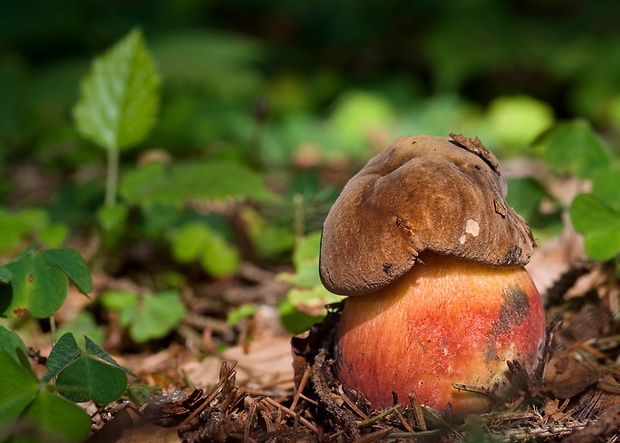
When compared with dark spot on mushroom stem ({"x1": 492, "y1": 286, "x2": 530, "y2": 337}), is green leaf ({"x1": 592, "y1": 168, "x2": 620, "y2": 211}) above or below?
above

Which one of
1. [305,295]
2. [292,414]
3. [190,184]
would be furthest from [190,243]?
[292,414]

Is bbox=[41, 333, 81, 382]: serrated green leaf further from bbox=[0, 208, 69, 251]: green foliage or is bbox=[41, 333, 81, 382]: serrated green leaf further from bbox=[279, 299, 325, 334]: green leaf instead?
bbox=[0, 208, 69, 251]: green foliage

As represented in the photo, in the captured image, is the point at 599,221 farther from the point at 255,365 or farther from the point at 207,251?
the point at 207,251

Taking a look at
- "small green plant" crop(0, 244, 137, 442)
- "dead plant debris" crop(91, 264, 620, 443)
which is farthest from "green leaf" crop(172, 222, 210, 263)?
"dead plant debris" crop(91, 264, 620, 443)

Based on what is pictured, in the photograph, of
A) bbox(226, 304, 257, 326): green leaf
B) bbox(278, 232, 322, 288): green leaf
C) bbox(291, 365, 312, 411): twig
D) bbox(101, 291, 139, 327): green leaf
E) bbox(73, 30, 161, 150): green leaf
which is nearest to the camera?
bbox(291, 365, 312, 411): twig

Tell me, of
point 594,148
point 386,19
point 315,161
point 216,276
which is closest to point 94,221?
point 216,276

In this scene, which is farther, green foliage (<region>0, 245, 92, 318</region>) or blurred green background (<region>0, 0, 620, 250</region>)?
blurred green background (<region>0, 0, 620, 250</region>)

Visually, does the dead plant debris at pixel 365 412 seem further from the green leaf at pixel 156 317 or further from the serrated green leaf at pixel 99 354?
the green leaf at pixel 156 317
